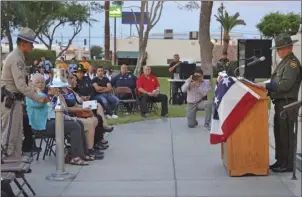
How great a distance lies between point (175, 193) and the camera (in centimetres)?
636

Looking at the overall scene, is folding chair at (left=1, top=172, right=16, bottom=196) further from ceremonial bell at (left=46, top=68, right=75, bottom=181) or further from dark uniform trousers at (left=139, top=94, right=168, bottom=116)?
dark uniform trousers at (left=139, top=94, right=168, bottom=116)

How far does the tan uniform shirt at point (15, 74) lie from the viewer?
6.93m

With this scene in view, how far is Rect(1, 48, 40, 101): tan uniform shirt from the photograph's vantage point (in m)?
6.93

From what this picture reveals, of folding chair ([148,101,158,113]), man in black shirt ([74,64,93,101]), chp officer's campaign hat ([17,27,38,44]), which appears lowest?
folding chair ([148,101,158,113])

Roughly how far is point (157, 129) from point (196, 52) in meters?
59.0

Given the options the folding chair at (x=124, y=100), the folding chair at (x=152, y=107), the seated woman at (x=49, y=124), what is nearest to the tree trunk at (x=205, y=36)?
the folding chair at (x=152, y=107)

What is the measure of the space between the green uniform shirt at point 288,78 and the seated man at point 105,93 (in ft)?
23.4

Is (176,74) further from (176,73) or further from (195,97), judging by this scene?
(195,97)

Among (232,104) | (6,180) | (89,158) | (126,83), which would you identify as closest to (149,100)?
(126,83)

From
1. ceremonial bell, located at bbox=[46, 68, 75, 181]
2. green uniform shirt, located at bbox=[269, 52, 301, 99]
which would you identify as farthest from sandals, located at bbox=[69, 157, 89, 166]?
green uniform shirt, located at bbox=[269, 52, 301, 99]

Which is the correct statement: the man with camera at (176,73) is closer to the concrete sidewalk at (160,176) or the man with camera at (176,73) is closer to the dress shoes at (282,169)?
the concrete sidewalk at (160,176)

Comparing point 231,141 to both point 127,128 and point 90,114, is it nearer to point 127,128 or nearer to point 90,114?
point 90,114

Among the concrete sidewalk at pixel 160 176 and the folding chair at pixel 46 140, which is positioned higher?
the folding chair at pixel 46 140

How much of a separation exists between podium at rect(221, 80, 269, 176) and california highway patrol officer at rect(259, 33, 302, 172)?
25 centimetres
